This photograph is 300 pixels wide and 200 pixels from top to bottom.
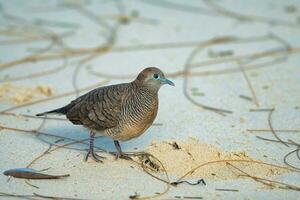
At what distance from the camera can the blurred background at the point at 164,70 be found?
5066mm

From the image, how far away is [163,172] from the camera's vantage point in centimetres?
502

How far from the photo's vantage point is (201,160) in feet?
16.9

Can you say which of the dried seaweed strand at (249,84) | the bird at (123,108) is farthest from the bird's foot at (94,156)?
the dried seaweed strand at (249,84)

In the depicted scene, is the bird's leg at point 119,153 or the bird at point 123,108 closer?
the bird at point 123,108

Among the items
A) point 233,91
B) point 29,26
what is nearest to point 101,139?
point 233,91

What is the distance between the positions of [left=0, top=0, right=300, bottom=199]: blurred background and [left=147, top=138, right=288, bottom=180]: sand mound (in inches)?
5.0

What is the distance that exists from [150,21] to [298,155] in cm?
424

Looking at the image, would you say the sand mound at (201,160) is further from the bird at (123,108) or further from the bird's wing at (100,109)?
the bird's wing at (100,109)

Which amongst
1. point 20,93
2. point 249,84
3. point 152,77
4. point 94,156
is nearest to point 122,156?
point 94,156

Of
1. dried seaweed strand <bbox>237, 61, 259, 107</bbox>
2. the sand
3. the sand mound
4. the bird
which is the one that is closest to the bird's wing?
the bird

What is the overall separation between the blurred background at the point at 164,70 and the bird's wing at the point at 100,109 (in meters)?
0.36

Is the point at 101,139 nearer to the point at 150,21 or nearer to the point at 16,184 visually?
the point at 16,184

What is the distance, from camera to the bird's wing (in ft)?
16.6

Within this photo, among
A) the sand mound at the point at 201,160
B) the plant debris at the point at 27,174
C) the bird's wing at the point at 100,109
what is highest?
the bird's wing at the point at 100,109
